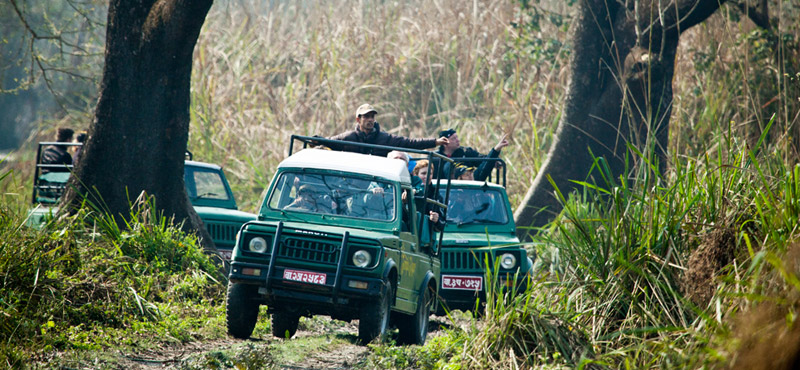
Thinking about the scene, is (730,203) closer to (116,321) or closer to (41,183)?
(116,321)

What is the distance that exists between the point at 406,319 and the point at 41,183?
6747 millimetres

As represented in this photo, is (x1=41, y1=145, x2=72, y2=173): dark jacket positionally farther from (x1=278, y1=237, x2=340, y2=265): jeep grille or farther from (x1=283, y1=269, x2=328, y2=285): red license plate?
(x1=283, y1=269, x2=328, y2=285): red license plate

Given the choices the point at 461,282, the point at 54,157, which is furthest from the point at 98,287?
the point at 54,157

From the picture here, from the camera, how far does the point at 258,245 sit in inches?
317

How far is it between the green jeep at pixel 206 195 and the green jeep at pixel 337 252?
3.48 m

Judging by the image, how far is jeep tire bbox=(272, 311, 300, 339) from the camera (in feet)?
28.9

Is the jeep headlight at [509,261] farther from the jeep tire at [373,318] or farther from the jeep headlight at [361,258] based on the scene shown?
the jeep headlight at [361,258]

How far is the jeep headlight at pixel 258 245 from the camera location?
26.3 ft

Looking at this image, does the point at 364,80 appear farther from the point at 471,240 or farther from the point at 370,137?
the point at 471,240

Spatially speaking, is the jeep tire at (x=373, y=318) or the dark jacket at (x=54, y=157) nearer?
the jeep tire at (x=373, y=318)

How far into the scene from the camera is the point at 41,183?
13188mm

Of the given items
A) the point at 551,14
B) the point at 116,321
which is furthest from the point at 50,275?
the point at 551,14

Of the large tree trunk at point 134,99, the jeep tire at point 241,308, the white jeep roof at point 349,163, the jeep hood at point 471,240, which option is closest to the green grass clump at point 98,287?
the jeep tire at point 241,308

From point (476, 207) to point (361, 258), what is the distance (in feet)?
14.8
